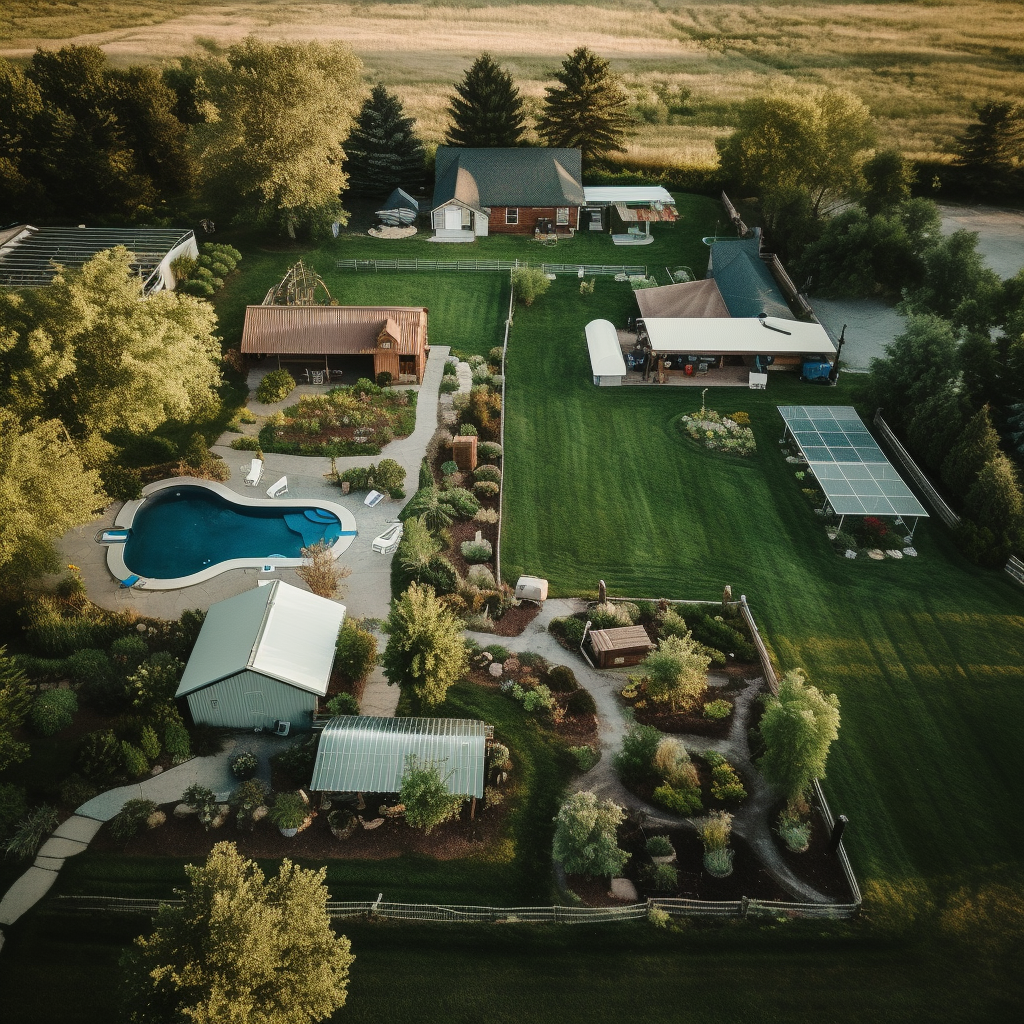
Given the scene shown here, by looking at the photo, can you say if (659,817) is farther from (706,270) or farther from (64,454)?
(706,270)

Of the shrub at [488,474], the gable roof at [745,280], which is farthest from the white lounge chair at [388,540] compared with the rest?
the gable roof at [745,280]

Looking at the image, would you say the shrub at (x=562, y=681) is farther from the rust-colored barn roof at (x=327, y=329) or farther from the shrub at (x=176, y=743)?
the rust-colored barn roof at (x=327, y=329)

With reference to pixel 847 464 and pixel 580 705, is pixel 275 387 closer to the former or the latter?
pixel 580 705

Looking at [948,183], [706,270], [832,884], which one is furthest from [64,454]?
[948,183]

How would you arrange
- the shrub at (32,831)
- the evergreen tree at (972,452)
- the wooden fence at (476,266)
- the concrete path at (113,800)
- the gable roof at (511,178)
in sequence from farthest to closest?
the gable roof at (511,178) → the wooden fence at (476,266) → the evergreen tree at (972,452) → the shrub at (32,831) → the concrete path at (113,800)

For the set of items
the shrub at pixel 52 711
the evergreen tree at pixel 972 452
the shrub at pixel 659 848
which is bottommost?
the shrub at pixel 52 711

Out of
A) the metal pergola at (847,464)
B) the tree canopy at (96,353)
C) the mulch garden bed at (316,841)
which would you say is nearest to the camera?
the mulch garden bed at (316,841)

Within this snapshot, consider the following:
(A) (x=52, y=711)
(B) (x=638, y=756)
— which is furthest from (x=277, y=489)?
(B) (x=638, y=756)
